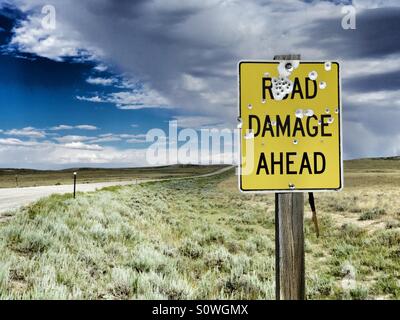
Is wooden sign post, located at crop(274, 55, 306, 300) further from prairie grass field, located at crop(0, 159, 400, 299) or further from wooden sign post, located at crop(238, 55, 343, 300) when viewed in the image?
prairie grass field, located at crop(0, 159, 400, 299)

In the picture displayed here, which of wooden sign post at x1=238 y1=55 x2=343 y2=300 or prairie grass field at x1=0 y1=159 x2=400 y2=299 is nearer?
wooden sign post at x1=238 y1=55 x2=343 y2=300

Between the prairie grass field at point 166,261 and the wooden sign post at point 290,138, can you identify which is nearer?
the wooden sign post at point 290,138

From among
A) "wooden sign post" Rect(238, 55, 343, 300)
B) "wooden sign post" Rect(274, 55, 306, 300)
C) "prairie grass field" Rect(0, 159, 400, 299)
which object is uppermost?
"wooden sign post" Rect(238, 55, 343, 300)

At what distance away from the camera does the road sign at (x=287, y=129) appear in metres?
3.06

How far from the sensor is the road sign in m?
3.06

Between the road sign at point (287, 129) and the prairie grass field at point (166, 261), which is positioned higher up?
the road sign at point (287, 129)

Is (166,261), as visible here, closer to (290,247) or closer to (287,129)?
(290,247)

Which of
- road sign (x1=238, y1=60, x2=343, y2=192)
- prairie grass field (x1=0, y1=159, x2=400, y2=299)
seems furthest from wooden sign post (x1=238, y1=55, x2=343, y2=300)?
prairie grass field (x1=0, y1=159, x2=400, y2=299)

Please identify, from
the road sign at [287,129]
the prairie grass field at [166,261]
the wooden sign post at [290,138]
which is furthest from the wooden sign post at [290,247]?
the prairie grass field at [166,261]

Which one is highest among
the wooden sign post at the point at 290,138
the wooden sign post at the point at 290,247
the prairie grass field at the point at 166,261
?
the wooden sign post at the point at 290,138

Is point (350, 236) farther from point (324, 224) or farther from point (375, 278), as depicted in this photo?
point (375, 278)

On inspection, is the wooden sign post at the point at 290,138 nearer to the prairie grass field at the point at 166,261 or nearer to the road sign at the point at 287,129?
the road sign at the point at 287,129

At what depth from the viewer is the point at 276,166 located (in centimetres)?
306

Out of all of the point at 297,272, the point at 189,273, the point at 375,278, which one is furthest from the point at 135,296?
the point at 375,278
